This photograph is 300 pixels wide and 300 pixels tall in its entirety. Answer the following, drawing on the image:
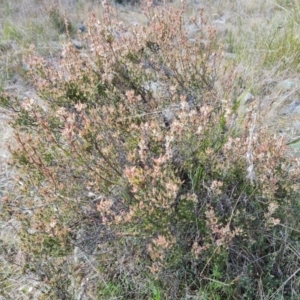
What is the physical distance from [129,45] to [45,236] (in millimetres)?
1396

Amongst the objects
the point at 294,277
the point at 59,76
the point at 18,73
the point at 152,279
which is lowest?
the point at 18,73

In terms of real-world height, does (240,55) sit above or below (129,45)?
below

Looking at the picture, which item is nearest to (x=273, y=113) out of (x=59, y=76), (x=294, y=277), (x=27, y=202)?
(x=294, y=277)

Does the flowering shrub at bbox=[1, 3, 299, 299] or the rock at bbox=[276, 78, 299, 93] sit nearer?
the flowering shrub at bbox=[1, 3, 299, 299]

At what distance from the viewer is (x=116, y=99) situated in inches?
89.4

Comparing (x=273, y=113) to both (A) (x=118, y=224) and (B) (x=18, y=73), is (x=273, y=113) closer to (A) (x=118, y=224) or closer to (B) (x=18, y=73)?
(A) (x=118, y=224)

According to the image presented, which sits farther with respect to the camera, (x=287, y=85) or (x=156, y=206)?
(x=287, y=85)

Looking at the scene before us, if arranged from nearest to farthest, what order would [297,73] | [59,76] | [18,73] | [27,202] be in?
[27,202] → [59,76] → [297,73] → [18,73]

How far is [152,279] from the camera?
5.58ft

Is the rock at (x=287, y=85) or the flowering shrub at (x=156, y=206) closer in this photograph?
the flowering shrub at (x=156, y=206)

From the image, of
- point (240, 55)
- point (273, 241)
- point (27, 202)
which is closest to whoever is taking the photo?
point (273, 241)

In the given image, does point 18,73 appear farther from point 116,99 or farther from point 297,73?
point 297,73

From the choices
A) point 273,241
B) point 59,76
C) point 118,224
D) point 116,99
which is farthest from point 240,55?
point 118,224

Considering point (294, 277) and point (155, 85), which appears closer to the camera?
point (294, 277)
